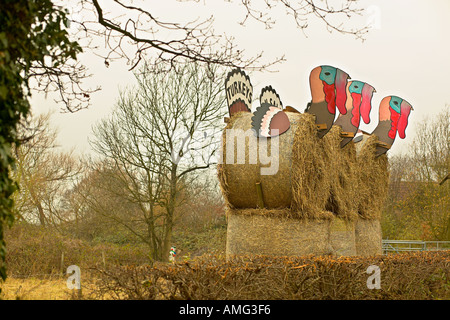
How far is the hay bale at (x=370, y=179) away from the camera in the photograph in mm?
11062

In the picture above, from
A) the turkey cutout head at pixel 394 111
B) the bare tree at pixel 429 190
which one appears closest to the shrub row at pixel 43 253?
the turkey cutout head at pixel 394 111

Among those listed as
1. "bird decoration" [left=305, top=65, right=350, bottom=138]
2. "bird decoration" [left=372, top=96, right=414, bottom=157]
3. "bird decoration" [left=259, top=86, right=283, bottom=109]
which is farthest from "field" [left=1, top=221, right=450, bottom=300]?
"bird decoration" [left=372, top=96, right=414, bottom=157]

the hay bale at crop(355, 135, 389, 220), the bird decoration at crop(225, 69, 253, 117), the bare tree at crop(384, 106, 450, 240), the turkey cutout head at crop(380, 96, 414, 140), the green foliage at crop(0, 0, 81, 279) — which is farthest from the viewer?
the bare tree at crop(384, 106, 450, 240)

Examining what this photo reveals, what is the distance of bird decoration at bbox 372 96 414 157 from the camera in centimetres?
1164

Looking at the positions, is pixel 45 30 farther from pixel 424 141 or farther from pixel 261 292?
pixel 424 141

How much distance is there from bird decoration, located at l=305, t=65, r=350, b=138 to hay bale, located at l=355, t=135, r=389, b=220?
260 centimetres

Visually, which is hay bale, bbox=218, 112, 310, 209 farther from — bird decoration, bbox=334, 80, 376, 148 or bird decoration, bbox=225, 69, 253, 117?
bird decoration, bbox=334, 80, 376, 148

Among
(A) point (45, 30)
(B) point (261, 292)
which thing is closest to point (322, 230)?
(B) point (261, 292)

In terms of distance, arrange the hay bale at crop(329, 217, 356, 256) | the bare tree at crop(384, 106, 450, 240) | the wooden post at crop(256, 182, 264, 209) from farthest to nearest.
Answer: the bare tree at crop(384, 106, 450, 240) → the hay bale at crop(329, 217, 356, 256) → the wooden post at crop(256, 182, 264, 209)

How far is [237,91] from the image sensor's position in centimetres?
883

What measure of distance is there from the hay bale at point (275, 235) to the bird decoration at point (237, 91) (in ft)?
6.56

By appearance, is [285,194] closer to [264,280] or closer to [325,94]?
[325,94]
